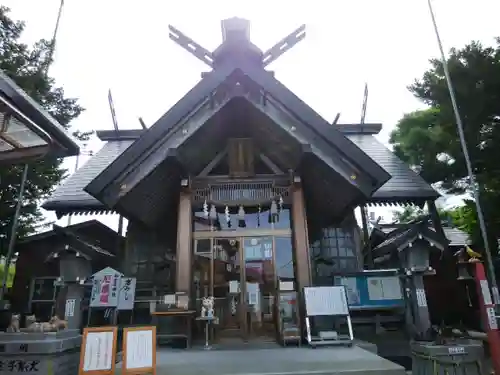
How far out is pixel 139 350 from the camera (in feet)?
13.5

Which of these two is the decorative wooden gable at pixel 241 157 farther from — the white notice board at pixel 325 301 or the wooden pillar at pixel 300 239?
the white notice board at pixel 325 301

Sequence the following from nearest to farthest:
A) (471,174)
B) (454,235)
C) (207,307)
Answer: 1. (207,307)
2. (471,174)
3. (454,235)

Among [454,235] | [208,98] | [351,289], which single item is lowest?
[351,289]

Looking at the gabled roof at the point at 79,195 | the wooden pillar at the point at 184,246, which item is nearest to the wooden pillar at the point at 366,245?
the wooden pillar at the point at 184,246

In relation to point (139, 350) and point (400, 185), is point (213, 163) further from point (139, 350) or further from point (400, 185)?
point (400, 185)


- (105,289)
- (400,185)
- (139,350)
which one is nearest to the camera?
(139,350)

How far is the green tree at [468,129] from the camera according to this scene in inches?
384

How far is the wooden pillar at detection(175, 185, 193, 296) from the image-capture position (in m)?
6.77

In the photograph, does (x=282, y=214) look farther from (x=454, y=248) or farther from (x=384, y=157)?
(x=454, y=248)

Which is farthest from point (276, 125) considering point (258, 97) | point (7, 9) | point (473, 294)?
point (7, 9)

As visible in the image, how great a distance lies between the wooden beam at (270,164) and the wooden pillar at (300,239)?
56 centimetres

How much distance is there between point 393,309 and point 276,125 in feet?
16.6

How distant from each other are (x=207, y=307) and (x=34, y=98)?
1009 centimetres

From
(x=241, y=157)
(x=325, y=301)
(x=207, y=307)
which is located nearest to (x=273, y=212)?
(x=241, y=157)
